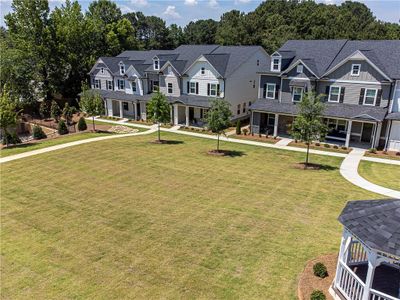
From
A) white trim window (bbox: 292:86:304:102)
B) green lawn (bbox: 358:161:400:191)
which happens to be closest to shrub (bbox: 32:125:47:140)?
white trim window (bbox: 292:86:304:102)

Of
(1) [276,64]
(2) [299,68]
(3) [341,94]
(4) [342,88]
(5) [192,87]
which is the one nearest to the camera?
(4) [342,88]

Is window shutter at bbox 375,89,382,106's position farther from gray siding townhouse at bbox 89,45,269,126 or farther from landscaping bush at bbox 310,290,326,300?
landscaping bush at bbox 310,290,326,300

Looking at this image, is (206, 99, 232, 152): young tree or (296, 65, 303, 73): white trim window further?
(296, 65, 303, 73): white trim window

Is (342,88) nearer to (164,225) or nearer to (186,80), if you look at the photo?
(186,80)

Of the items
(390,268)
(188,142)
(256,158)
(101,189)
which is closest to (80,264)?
(101,189)

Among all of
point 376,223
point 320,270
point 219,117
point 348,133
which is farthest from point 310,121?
point 376,223

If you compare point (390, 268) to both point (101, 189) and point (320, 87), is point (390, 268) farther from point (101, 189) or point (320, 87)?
point (320, 87)
